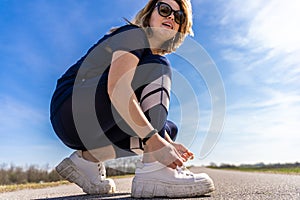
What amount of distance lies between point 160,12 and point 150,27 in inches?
5.1

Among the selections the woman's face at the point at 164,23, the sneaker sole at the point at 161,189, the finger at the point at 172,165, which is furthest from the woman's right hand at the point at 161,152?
the woman's face at the point at 164,23

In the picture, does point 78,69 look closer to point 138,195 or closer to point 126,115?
point 126,115

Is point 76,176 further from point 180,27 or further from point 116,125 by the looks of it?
point 180,27

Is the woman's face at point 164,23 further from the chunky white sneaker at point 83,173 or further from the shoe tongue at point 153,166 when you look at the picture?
the chunky white sneaker at point 83,173

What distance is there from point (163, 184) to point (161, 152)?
0.60 ft

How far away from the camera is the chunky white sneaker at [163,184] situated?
1.88 metres

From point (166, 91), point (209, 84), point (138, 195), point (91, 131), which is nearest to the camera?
point (138, 195)

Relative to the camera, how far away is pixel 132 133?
A: 2.11 meters

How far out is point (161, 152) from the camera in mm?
1862

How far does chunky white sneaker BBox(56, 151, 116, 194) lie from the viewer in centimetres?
237

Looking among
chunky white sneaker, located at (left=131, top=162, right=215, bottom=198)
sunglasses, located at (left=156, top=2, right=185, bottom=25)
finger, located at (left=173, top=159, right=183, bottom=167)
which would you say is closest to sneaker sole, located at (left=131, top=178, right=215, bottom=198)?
chunky white sneaker, located at (left=131, top=162, right=215, bottom=198)

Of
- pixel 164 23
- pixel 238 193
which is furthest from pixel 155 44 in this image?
pixel 238 193

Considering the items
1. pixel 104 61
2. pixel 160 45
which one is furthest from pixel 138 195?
pixel 160 45

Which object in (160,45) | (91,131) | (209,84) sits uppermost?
(160,45)
